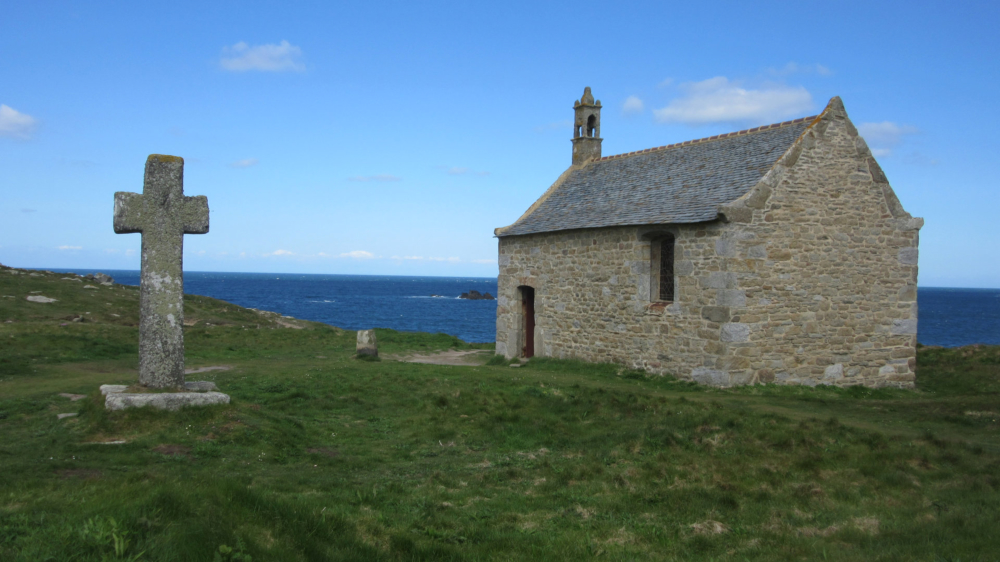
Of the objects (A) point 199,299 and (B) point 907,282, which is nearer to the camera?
(B) point 907,282

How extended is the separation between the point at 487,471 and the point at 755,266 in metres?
10.0

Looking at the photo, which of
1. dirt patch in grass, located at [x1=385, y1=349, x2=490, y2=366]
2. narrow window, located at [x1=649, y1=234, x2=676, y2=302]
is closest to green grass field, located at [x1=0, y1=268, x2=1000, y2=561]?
narrow window, located at [x1=649, y1=234, x2=676, y2=302]

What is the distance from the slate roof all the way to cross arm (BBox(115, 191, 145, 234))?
11706 mm

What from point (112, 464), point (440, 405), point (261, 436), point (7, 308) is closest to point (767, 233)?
point (440, 405)

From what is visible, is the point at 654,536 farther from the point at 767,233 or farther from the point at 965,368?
the point at 965,368

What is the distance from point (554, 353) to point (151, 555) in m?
17.4

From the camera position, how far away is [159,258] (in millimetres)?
10125

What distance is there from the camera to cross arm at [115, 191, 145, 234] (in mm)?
9938

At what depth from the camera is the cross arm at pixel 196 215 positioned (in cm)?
1031

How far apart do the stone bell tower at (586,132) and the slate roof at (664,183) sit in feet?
1.76

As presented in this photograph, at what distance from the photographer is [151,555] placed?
4.18m

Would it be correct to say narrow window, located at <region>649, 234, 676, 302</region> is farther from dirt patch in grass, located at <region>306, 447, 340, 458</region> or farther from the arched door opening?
dirt patch in grass, located at <region>306, 447, 340, 458</region>

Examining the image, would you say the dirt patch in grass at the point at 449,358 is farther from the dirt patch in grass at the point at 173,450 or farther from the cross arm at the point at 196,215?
the dirt patch in grass at the point at 173,450

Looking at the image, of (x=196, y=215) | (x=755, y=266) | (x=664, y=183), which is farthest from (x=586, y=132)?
(x=196, y=215)
